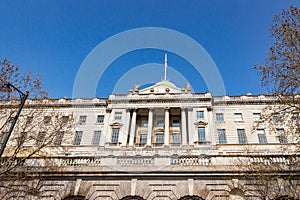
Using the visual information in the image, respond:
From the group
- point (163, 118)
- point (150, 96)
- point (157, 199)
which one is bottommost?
point (157, 199)

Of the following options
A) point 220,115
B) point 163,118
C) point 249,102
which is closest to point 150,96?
point 163,118

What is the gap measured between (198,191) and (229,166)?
236 cm

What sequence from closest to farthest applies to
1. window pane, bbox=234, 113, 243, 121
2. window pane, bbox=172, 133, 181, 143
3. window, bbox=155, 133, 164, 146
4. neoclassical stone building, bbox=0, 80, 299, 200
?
neoclassical stone building, bbox=0, 80, 299, 200, window, bbox=155, 133, 164, 146, window pane, bbox=172, 133, 181, 143, window pane, bbox=234, 113, 243, 121

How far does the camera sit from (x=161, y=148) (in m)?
37.5

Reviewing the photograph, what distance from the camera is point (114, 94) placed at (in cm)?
4891

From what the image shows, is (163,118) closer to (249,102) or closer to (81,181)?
(249,102)

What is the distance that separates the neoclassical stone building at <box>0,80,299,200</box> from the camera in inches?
524

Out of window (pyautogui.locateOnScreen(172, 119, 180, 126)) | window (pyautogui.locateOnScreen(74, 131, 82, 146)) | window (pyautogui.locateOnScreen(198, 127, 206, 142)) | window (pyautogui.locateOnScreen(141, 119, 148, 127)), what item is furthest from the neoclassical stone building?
window (pyautogui.locateOnScreen(172, 119, 180, 126))

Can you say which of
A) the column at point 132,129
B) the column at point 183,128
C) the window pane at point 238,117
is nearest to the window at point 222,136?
the window pane at point 238,117

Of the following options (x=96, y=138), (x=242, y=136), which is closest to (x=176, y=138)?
(x=242, y=136)

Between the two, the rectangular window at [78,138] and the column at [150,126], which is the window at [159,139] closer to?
the column at [150,126]

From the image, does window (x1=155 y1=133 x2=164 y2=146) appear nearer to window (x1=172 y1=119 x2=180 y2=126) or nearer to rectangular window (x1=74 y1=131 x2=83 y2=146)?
window (x1=172 y1=119 x2=180 y2=126)

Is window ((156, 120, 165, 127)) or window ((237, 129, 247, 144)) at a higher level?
window ((156, 120, 165, 127))

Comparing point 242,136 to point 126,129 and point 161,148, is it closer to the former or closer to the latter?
point 161,148
